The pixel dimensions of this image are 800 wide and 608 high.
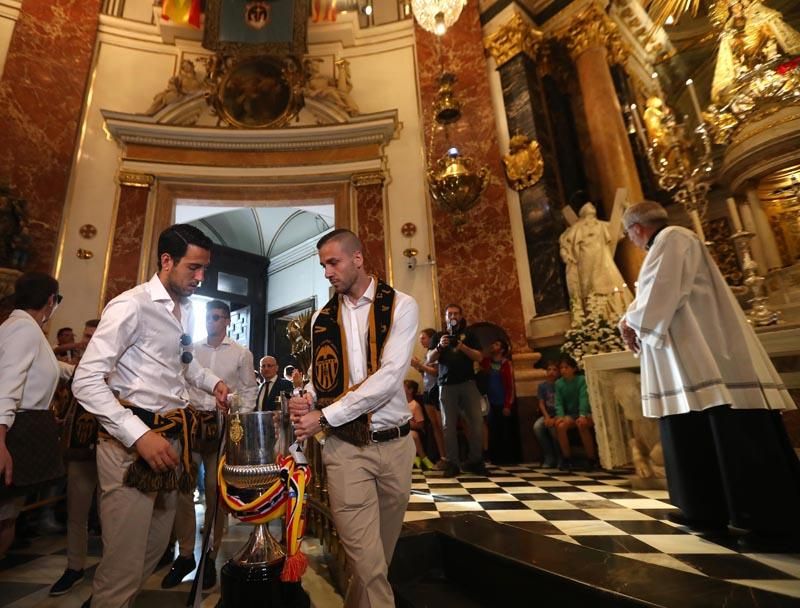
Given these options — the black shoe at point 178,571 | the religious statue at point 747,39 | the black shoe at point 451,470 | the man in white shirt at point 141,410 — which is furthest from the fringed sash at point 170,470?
the religious statue at point 747,39

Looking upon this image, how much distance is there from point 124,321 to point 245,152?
24.0 ft

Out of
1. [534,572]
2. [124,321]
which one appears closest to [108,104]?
[124,321]

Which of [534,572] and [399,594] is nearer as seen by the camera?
[534,572]

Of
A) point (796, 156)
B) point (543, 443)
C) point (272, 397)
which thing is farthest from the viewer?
point (796, 156)

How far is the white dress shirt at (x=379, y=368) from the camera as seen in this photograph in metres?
1.44

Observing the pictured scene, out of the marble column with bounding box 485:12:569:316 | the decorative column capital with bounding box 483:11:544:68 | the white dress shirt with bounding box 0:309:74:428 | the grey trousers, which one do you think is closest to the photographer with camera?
the grey trousers

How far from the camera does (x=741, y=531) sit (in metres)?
2.14

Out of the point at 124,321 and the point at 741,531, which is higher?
the point at 124,321

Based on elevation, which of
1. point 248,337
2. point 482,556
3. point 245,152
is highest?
point 245,152

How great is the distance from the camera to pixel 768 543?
1.86 m

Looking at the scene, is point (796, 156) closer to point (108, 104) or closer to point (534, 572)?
point (534, 572)

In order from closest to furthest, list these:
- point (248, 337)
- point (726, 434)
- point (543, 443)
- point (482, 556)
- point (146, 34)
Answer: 1. point (482, 556)
2. point (726, 434)
3. point (543, 443)
4. point (146, 34)
5. point (248, 337)

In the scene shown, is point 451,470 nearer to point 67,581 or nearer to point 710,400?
point 710,400

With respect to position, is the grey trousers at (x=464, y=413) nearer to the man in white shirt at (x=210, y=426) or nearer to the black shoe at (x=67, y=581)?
the man in white shirt at (x=210, y=426)
